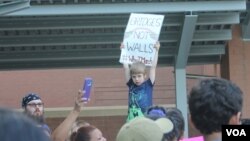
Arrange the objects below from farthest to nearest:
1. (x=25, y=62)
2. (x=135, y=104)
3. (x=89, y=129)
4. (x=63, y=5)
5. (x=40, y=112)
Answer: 1. (x=25, y=62)
2. (x=63, y=5)
3. (x=135, y=104)
4. (x=40, y=112)
5. (x=89, y=129)

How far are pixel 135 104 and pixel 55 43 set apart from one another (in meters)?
3.48

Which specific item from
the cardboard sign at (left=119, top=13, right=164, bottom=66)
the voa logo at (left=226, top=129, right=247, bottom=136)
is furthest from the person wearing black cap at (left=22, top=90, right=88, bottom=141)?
the voa logo at (left=226, top=129, right=247, bottom=136)

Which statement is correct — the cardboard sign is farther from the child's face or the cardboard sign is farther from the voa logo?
the voa logo

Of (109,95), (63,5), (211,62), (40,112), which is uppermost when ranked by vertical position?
(63,5)

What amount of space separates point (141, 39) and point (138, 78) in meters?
0.80

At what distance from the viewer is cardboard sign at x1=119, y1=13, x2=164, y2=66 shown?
22.4ft

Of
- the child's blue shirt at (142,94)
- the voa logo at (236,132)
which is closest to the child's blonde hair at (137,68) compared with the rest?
the child's blue shirt at (142,94)

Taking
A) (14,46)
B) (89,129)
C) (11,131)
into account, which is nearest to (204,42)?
(14,46)

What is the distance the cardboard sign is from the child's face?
1.60 feet

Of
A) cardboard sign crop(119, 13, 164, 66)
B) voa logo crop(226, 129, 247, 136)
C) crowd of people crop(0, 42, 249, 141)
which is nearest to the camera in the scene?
crowd of people crop(0, 42, 249, 141)

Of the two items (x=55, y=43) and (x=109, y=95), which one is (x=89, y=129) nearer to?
(x=55, y=43)

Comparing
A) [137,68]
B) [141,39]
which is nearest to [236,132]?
[137,68]

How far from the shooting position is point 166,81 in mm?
15156

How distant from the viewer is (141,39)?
22.6ft
